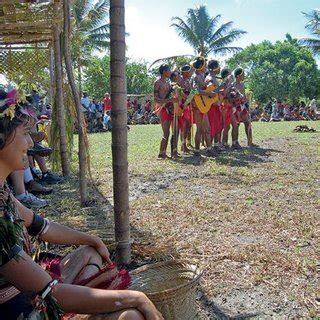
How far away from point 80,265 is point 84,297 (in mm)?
556

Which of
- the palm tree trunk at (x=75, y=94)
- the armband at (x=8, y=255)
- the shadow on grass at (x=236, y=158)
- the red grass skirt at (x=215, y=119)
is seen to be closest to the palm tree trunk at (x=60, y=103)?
the palm tree trunk at (x=75, y=94)

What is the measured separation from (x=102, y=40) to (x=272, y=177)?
23.4 meters

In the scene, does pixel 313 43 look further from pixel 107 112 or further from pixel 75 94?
pixel 75 94

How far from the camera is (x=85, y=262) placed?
242cm

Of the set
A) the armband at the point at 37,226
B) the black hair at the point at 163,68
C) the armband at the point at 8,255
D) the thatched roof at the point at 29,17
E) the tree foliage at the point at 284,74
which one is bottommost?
the armband at the point at 37,226

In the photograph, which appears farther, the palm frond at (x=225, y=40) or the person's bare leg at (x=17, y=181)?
the palm frond at (x=225, y=40)

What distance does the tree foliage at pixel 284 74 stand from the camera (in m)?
40.8

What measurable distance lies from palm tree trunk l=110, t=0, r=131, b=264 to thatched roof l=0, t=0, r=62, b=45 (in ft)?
10.2

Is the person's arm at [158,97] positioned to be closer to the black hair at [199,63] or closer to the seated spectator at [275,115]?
the black hair at [199,63]

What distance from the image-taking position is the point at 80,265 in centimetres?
238

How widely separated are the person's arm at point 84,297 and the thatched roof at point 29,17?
4.76 metres

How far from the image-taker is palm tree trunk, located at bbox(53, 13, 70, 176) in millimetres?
6941

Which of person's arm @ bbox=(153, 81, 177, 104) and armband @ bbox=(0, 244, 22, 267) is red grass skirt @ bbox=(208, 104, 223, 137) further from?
armband @ bbox=(0, 244, 22, 267)

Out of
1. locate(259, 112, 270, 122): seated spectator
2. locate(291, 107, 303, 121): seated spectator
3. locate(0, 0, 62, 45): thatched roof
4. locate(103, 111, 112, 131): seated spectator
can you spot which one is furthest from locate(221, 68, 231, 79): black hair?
locate(291, 107, 303, 121): seated spectator
